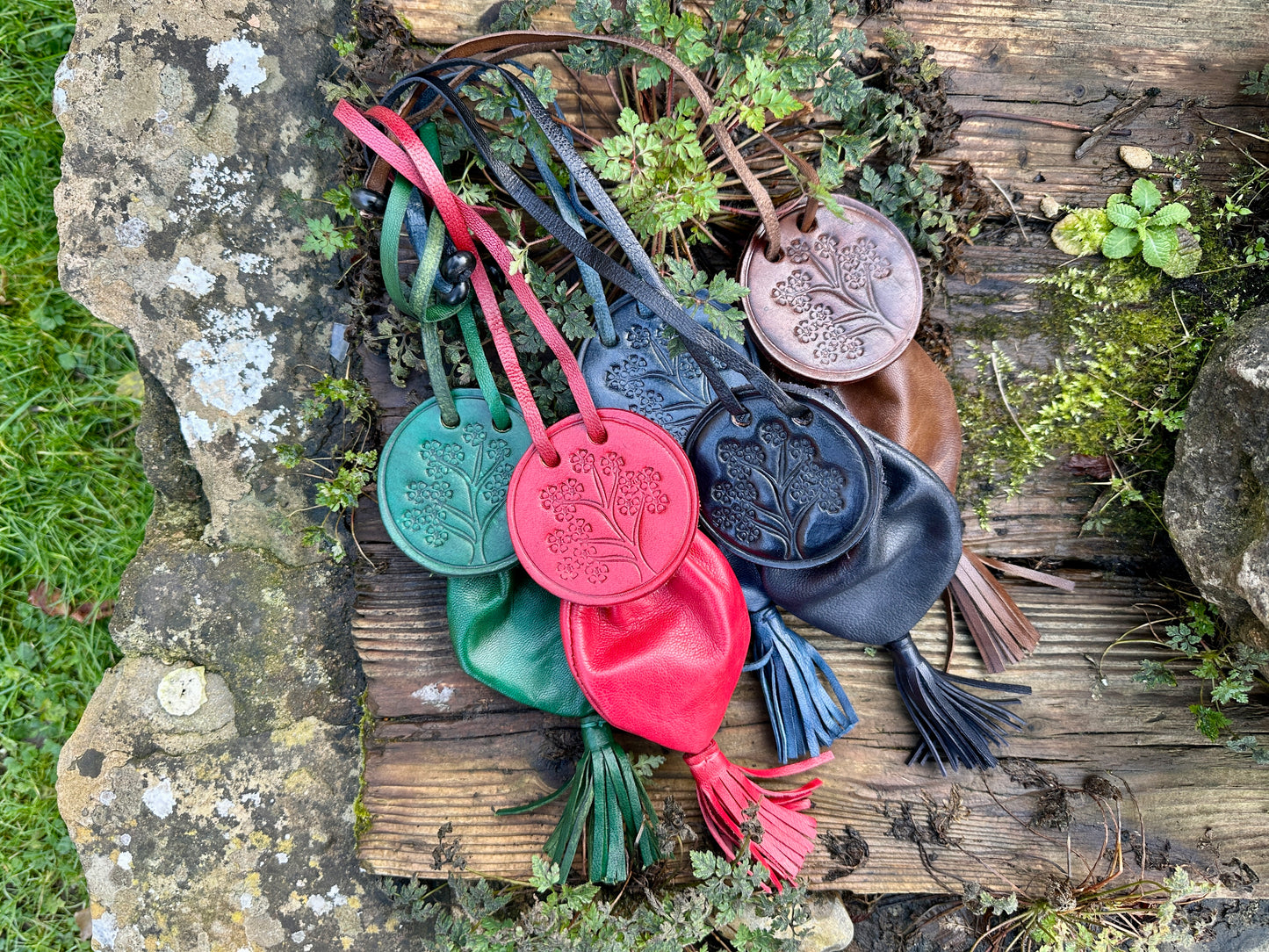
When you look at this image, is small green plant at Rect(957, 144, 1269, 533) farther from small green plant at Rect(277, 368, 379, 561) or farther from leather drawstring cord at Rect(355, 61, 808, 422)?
small green plant at Rect(277, 368, 379, 561)

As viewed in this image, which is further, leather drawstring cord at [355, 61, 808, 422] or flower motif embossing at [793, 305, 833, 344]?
flower motif embossing at [793, 305, 833, 344]

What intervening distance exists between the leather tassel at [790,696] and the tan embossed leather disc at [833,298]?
88 cm

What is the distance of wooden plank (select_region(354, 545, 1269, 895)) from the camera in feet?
8.63

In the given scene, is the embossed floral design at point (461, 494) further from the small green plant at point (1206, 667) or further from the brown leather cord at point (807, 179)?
the small green plant at point (1206, 667)

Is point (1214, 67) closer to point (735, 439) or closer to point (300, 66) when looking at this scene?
point (735, 439)

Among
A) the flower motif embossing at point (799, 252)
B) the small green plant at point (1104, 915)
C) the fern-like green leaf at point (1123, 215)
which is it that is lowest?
the small green plant at point (1104, 915)

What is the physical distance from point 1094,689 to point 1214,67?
91.0 inches

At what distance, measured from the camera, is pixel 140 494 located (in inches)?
144

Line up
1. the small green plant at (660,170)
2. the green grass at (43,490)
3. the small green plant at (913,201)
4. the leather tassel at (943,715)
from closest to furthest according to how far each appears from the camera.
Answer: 1. the small green plant at (660,170)
2. the small green plant at (913,201)
3. the leather tassel at (943,715)
4. the green grass at (43,490)

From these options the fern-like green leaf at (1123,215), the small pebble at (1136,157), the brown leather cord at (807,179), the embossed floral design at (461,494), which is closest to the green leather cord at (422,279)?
the embossed floral design at (461,494)

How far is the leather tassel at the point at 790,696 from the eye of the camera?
2.61 metres

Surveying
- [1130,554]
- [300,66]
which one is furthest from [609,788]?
[300,66]

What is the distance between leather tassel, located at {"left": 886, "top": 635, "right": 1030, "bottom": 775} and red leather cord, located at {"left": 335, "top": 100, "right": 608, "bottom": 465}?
1392 mm

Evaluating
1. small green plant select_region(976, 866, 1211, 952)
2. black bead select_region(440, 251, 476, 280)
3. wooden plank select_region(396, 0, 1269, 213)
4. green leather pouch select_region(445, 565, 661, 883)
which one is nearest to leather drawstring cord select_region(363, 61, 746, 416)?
black bead select_region(440, 251, 476, 280)
